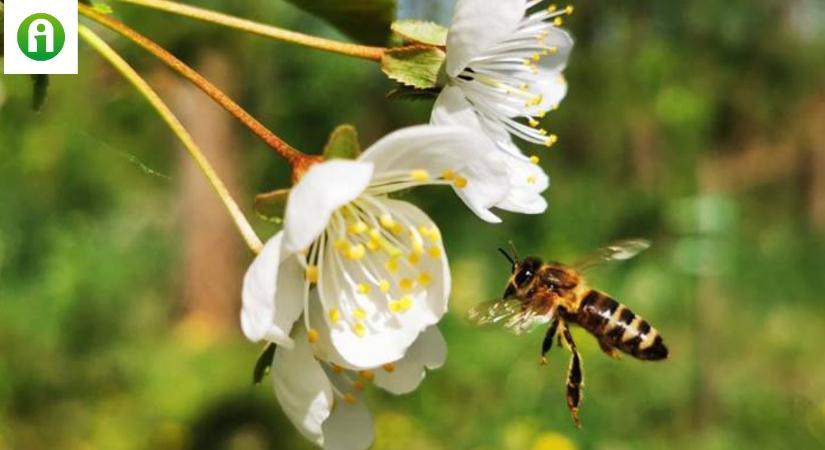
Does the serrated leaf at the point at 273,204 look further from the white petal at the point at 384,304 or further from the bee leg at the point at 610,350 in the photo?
the bee leg at the point at 610,350

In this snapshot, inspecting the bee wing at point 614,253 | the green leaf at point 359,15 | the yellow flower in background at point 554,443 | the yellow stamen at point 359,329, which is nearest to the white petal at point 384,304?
the yellow stamen at point 359,329

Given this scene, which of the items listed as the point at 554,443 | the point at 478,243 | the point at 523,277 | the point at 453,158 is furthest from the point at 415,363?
the point at 478,243

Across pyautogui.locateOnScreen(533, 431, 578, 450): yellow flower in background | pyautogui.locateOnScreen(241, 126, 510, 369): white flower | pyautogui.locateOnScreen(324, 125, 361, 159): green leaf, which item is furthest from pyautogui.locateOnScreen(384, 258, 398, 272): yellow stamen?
pyautogui.locateOnScreen(533, 431, 578, 450): yellow flower in background

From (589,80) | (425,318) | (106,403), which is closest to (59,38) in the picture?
(425,318)

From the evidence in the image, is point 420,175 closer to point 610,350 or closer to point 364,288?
point 364,288

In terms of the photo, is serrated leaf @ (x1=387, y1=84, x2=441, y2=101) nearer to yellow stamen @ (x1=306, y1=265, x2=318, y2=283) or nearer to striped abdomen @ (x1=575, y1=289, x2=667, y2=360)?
yellow stamen @ (x1=306, y1=265, x2=318, y2=283)
